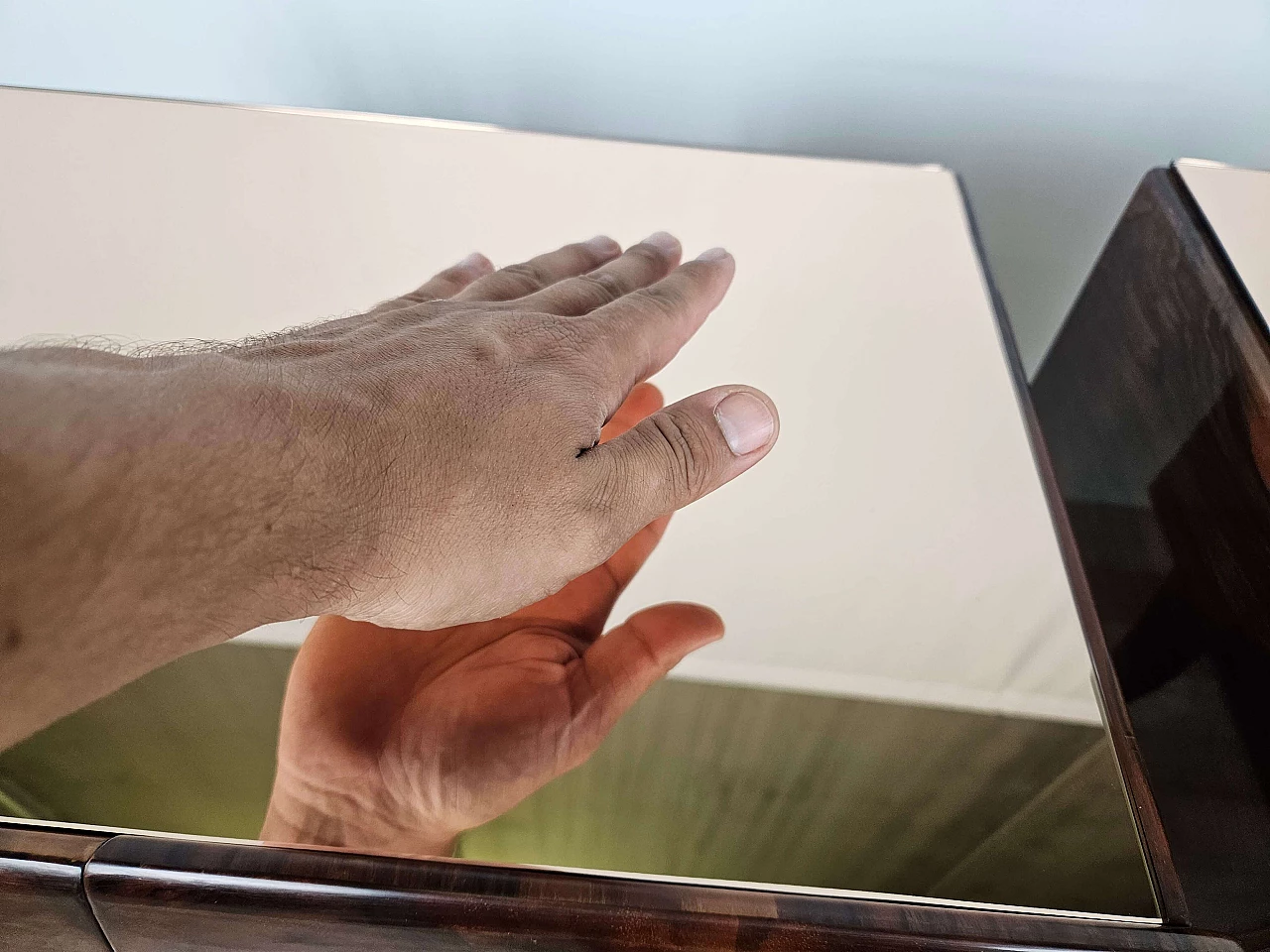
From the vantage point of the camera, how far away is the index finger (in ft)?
1.57

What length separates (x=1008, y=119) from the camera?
30.7 inches

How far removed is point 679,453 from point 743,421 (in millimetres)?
47

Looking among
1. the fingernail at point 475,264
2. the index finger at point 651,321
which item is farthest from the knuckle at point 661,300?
the fingernail at point 475,264

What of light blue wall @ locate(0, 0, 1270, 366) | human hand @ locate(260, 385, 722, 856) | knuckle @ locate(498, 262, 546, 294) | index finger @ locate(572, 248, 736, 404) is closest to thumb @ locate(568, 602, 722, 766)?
human hand @ locate(260, 385, 722, 856)

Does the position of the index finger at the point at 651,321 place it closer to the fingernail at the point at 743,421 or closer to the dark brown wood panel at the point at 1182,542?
the fingernail at the point at 743,421

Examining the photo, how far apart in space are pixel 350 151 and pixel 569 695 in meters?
0.48

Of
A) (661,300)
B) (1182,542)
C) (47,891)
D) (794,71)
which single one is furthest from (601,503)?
(794,71)

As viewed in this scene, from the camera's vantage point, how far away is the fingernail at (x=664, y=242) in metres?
0.60

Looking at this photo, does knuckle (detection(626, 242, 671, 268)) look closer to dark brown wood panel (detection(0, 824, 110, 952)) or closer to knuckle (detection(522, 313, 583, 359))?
knuckle (detection(522, 313, 583, 359))

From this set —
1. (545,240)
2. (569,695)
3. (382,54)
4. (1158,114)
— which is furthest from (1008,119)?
(569,695)

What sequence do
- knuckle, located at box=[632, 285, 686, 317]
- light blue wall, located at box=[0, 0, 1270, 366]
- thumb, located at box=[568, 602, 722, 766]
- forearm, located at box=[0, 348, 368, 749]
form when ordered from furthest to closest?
light blue wall, located at box=[0, 0, 1270, 366], knuckle, located at box=[632, 285, 686, 317], thumb, located at box=[568, 602, 722, 766], forearm, located at box=[0, 348, 368, 749]

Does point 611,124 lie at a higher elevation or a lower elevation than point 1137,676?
higher

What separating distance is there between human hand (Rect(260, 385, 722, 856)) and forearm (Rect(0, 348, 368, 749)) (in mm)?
52

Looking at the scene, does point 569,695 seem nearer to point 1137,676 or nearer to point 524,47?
point 1137,676
